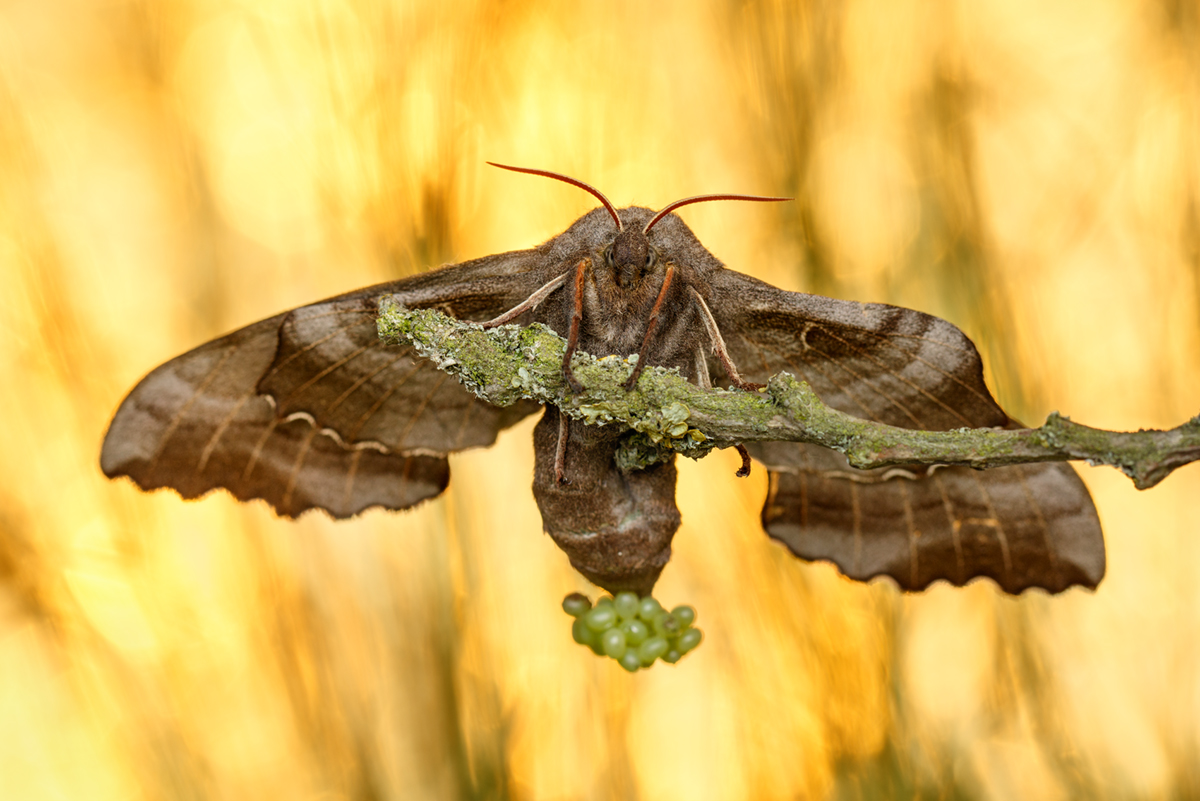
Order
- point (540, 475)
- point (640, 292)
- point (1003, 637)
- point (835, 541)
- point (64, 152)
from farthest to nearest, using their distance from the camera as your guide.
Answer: point (64, 152), point (1003, 637), point (835, 541), point (540, 475), point (640, 292)

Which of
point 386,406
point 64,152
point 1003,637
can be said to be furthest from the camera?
point 64,152

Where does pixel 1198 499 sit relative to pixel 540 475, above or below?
below

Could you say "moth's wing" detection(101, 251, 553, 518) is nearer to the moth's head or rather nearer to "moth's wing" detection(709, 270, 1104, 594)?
the moth's head

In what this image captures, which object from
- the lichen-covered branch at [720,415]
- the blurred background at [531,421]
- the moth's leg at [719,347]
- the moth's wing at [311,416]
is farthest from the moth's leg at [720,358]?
the blurred background at [531,421]

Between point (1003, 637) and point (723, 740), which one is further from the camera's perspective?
point (723, 740)

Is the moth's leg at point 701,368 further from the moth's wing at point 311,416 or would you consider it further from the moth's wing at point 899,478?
the moth's wing at point 311,416

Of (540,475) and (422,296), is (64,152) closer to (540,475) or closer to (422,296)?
(422,296)

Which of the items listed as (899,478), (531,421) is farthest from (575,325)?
(531,421)

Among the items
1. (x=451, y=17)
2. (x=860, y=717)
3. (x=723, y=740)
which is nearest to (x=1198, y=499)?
(x=860, y=717)
